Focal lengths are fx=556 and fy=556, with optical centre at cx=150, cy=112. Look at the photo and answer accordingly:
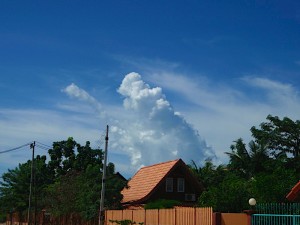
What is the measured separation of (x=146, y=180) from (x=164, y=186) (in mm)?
2154

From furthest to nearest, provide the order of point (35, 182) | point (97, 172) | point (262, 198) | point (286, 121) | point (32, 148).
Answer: point (35, 182) < point (286, 121) < point (32, 148) < point (97, 172) < point (262, 198)

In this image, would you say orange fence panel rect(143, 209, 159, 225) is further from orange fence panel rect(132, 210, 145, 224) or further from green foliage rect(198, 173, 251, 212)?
green foliage rect(198, 173, 251, 212)

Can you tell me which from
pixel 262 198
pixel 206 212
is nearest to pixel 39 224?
pixel 262 198

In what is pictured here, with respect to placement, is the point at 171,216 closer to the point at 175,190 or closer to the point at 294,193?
the point at 294,193

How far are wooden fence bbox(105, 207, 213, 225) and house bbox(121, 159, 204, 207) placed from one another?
30.1 feet

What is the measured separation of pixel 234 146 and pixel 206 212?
3372cm

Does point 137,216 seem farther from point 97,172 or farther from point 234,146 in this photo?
point 234,146

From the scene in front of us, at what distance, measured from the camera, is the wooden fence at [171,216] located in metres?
24.8

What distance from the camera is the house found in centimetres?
4512

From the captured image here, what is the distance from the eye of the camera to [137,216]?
32125 mm

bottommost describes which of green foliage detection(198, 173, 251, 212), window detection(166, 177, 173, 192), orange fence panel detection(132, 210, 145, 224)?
orange fence panel detection(132, 210, 145, 224)

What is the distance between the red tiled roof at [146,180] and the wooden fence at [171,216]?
31.1 feet

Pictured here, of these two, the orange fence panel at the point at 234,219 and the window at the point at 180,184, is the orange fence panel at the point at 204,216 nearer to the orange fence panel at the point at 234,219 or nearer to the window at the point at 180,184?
the orange fence panel at the point at 234,219

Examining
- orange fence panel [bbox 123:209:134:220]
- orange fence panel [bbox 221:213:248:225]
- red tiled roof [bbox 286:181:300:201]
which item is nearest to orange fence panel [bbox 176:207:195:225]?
orange fence panel [bbox 221:213:248:225]
